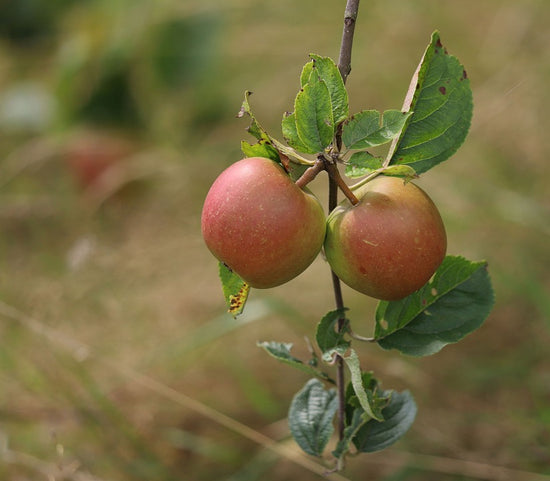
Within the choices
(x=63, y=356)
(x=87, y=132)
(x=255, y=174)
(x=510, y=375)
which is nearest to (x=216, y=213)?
(x=255, y=174)

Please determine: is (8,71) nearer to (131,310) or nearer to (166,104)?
(166,104)

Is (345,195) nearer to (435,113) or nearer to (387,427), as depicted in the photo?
(435,113)

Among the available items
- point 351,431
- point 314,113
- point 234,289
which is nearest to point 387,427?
point 351,431

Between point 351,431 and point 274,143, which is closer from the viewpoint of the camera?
point 274,143

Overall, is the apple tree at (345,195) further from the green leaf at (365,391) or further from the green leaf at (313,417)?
the green leaf at (313,417)

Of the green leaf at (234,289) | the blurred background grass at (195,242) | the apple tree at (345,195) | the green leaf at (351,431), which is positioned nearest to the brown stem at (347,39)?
the apple tree at (345,195)
